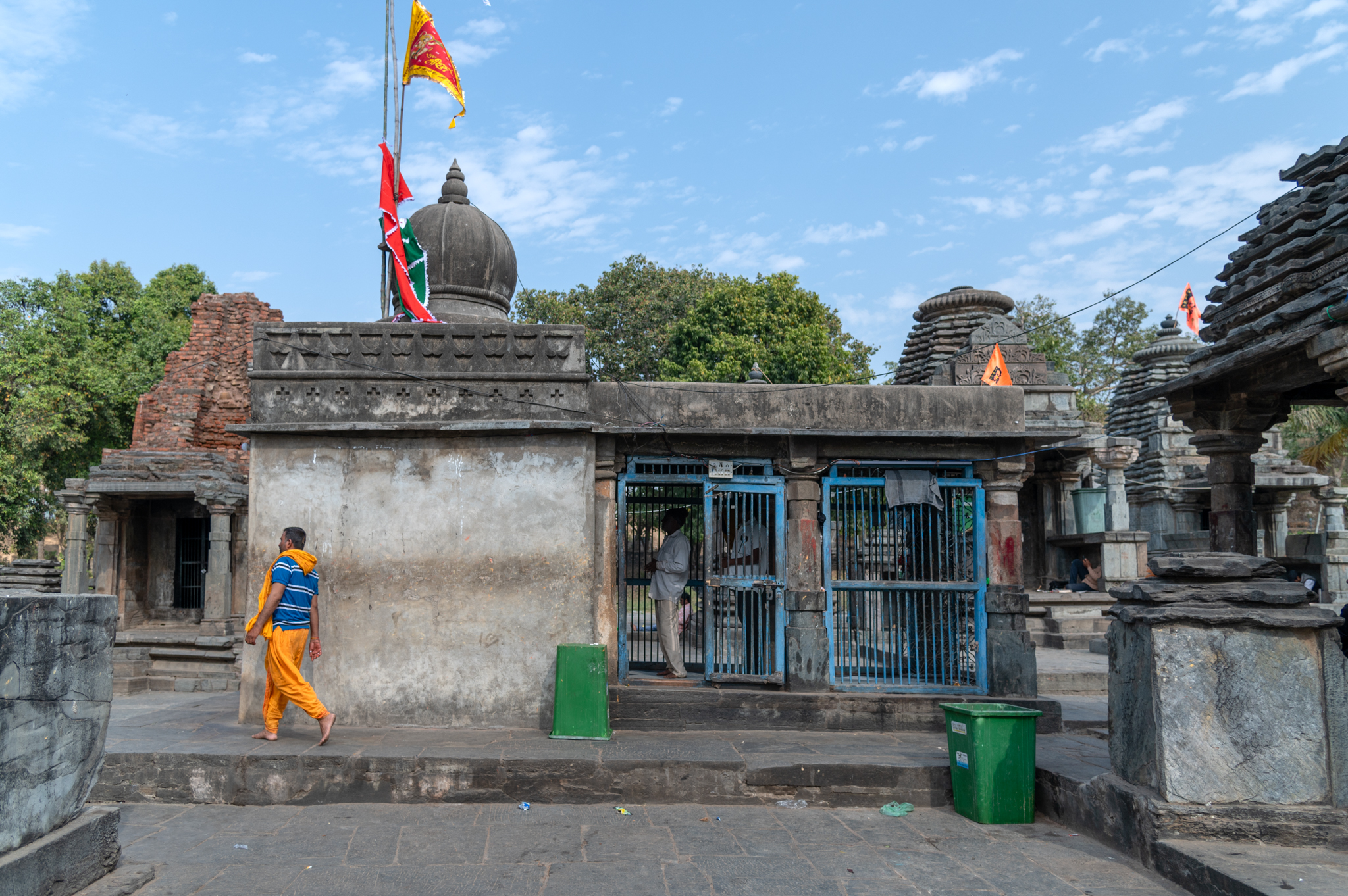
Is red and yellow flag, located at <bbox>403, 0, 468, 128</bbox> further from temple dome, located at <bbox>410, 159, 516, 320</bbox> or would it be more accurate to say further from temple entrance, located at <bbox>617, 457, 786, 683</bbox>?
temple entrance, located at <bbox>617, 457, 786, 683</bbox>

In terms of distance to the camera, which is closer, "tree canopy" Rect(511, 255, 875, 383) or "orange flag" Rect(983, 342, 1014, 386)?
"orange flag" Rect(983, 342, 1014, 386)

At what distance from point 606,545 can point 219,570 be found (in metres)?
8.76

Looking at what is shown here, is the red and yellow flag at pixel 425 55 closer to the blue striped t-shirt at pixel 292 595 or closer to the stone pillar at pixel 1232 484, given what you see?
the blue striped t-shirt at pixel 292 595

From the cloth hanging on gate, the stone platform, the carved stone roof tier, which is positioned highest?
the carved stone roof tier

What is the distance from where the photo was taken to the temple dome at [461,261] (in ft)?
31.1

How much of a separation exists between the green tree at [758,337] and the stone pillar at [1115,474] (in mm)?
7299

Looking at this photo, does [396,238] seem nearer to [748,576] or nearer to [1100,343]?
[748,576]

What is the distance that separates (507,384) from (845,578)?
11.8 feet

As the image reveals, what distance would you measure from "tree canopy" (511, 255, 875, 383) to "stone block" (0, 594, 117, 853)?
16069 millimetres

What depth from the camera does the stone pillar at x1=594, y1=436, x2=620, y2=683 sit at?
307 inches

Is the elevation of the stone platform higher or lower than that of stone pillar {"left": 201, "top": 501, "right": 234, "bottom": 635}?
lower

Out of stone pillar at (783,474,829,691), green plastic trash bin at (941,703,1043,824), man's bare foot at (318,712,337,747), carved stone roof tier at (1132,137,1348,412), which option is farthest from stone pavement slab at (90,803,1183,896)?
carved stone roof tier at (1132,137,1348,412)

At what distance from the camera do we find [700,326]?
24.7 metres

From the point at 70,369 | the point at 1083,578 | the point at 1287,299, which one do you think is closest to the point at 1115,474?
the point at 1083,578
